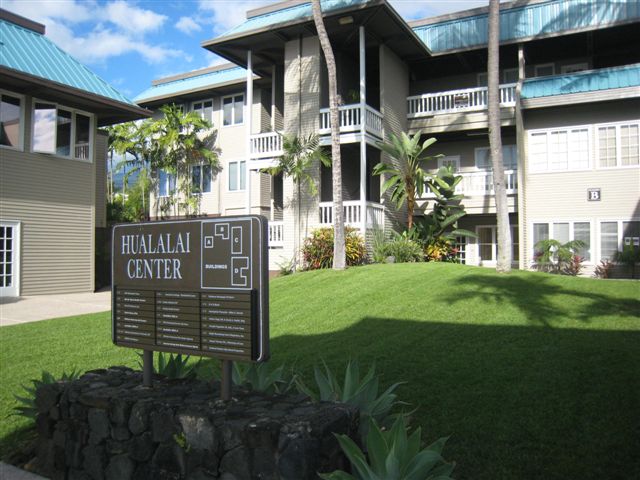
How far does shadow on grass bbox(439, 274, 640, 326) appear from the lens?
9.47 meters

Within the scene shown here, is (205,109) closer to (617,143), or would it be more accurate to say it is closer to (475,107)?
(475,107)

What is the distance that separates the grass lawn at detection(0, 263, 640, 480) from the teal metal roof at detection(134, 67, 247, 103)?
14967 mm

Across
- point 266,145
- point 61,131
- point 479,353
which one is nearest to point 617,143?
point 266,145

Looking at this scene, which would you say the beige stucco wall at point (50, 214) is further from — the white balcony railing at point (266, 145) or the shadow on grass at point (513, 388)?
the shadow on grass at point (513, 388)

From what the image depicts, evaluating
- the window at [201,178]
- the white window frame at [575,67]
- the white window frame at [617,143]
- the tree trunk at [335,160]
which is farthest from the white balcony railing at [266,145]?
the white window frame at [575,67]

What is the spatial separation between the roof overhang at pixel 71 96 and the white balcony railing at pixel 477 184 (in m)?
12.3

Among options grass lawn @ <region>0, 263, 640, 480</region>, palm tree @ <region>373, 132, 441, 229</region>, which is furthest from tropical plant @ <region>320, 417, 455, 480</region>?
palm tree @ <region>373, 132, 441, 229</region>

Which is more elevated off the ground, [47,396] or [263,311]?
[263,311]

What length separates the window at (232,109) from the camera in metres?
26.4

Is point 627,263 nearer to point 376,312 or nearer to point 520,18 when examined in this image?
point 520,18

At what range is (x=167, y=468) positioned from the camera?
13.3 feet

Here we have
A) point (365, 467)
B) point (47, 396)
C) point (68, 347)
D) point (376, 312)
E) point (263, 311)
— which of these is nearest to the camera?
point (365, 467)

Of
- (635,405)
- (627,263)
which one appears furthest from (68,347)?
(627,263)

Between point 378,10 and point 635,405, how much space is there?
15.9 meters
